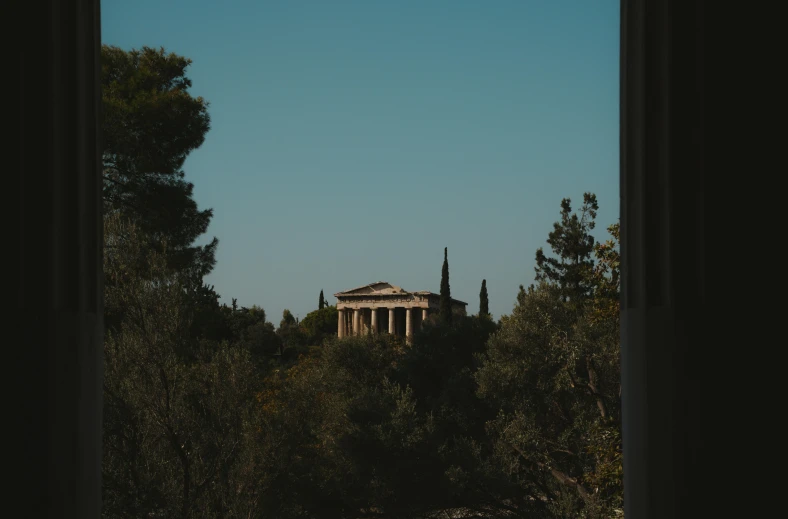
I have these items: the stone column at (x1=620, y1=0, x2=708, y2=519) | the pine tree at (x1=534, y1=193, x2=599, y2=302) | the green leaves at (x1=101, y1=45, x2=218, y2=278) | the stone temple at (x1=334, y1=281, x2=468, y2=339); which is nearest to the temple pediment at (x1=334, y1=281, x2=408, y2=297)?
the stone temple at (x1=334, y1=281, x2=468, y2=339)

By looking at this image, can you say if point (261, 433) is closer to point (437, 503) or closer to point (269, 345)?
point (437, 503)

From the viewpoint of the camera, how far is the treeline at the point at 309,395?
911 centimetres

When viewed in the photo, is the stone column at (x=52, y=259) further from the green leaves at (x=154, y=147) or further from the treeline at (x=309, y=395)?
the green leaves at (x=154, y=147)

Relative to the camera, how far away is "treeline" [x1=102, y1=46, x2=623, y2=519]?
29.9ft

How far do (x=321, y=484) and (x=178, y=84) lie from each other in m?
8.16

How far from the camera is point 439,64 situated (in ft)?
45.1

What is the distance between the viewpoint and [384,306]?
54.0 m

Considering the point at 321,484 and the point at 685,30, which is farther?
the point at 321,484

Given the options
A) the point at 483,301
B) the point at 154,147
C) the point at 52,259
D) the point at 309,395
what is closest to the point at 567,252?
the point at 309,395

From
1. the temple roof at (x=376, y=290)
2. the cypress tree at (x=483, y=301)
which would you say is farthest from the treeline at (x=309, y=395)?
the temple roof at (x=376, y=290)

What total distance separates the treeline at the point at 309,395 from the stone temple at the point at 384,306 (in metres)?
36.3

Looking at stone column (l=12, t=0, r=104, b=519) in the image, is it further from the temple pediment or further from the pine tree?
the temple pediment

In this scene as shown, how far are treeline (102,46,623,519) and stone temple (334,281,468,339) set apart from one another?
36305 millimetres

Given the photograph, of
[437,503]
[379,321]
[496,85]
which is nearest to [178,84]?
[496,85]
